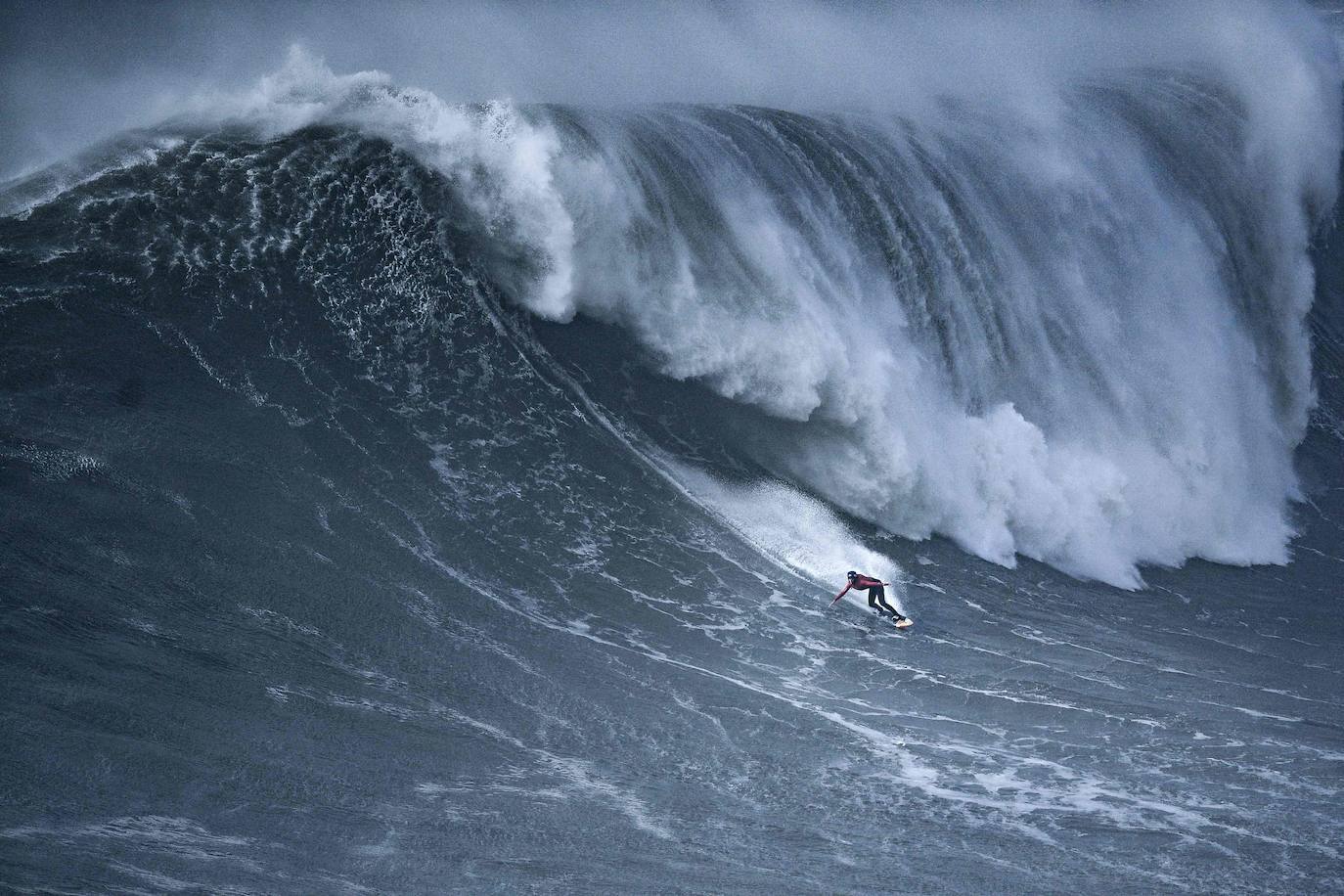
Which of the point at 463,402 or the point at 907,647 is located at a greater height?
the point at 463,402

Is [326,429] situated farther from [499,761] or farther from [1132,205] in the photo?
[1132,205]

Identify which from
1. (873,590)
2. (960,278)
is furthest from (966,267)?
(873,590)

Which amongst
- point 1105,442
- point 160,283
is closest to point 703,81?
point 1105,442

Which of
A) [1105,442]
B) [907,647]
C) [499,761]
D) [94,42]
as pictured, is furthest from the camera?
[1105,442]

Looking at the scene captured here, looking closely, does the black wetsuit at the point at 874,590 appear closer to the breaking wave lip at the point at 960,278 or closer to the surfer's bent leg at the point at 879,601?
the surfer's bent leg at the point at 879,601

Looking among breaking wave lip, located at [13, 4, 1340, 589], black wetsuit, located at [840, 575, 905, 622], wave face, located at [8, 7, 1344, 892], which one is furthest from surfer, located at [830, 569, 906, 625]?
breaking wave lip, located at [13, 4, 1340, 589]

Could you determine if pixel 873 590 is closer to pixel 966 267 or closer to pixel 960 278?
pixel 960 278

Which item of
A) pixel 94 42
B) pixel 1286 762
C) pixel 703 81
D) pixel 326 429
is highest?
pixel 703 81
